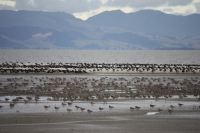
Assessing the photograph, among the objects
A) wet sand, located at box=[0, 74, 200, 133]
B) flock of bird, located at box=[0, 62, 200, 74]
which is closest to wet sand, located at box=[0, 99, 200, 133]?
wet sand, located at box=[0, 74, 200, 133]

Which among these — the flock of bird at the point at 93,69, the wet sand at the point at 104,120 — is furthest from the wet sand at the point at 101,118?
the flock of bird at the point at 93,69

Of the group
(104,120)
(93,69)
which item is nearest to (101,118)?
(104,120)

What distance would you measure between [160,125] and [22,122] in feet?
23.6

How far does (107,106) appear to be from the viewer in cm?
1352

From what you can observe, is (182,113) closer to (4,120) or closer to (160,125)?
(160,125)

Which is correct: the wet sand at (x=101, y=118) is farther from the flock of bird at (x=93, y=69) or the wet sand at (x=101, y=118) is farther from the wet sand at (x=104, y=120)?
the flock of bird at (x=93, y=69)

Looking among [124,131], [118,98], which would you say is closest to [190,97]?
[118,98]

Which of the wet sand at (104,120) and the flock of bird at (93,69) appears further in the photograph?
the flock of bird at (93,69)

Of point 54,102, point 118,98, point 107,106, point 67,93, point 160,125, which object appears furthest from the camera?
point 67,93

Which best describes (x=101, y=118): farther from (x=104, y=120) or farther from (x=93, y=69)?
(x=93, y=69)

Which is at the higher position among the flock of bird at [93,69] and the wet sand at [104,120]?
the flock of bird at [93,69]

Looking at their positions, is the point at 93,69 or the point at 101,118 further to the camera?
the point at 93,69

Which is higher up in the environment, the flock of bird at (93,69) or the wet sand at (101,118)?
the flock of bird at (93,69)

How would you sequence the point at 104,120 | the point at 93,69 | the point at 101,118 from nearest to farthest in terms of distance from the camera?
the point at 104,120 < the point at 101,118 < the point at 93,69
